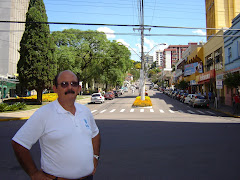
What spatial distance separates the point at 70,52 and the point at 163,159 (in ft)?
151

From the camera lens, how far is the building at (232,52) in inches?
1011

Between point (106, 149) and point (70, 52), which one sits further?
point (70, 52)

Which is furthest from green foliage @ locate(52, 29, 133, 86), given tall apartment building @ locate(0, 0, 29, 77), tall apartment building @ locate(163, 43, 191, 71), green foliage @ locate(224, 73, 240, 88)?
tall apartment building @ locate(163, 43, 191, 71)

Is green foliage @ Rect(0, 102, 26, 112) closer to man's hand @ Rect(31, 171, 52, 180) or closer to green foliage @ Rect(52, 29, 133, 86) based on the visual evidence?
man's hand @ Rect(31, 171, 52, 180)

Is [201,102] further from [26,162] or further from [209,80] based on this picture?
[26,162]

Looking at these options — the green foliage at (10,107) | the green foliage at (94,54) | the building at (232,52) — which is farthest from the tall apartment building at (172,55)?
the green foliage at (10,107)

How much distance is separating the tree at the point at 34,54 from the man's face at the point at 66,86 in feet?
89.3

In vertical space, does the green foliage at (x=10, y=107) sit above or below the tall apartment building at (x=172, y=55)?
below

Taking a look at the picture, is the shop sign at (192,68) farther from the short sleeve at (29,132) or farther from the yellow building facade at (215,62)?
the short sleeve at (29,132)

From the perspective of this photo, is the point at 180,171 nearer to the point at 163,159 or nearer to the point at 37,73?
the point at 163,159

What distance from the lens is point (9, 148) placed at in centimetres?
804

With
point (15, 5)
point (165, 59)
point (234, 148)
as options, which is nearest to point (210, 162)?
point (234, 148)

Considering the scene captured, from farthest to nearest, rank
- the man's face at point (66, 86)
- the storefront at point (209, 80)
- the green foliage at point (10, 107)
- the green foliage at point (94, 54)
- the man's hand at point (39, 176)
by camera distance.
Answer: the green foliage at point (94, 54) → the storefront at point (209, 80) → the green foliage at point (10, 107) → the man's face at point (66, 86) → the man's hand at point (39, 176)

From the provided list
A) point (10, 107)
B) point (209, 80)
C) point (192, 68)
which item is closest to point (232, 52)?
point (209, 80)
